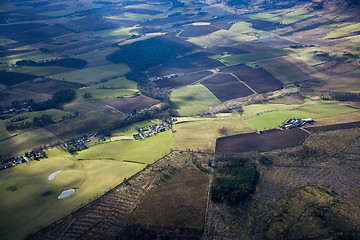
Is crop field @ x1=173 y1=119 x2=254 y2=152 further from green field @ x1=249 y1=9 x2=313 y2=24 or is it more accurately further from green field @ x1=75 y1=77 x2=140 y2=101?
green field @ x1=249 y1=9 x2=313 y2=24

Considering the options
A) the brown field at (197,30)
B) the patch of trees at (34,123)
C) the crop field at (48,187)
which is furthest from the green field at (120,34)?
the crop field at (48,187)

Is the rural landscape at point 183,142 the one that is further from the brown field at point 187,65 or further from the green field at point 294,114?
the brown field at point 187,65

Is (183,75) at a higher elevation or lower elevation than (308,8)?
lower

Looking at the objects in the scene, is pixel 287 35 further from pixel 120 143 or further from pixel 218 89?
pixel 120 143

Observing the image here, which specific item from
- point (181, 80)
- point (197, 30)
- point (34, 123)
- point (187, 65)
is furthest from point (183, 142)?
point (197, 30)

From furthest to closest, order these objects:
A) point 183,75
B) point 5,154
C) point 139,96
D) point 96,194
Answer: point 183,75
point 139,96
point 5,154
point 96,194

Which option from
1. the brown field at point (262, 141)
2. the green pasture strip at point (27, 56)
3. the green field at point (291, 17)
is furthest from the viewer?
the green field at point (291, 17)

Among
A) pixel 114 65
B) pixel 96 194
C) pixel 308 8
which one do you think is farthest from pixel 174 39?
pixel 96 194
